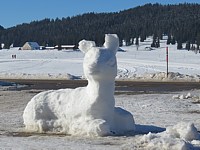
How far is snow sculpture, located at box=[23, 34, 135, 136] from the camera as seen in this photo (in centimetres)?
1461

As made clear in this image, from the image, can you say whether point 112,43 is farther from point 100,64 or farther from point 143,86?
point 143,86

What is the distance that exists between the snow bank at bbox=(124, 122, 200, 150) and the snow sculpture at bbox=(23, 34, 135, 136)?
1810mm

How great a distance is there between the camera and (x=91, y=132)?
14250mm

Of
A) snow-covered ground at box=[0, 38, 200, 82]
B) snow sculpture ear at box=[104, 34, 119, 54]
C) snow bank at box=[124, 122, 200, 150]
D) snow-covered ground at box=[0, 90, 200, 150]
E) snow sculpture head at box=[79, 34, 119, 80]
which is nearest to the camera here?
snow bank at box=[124, 122, 200, 150]

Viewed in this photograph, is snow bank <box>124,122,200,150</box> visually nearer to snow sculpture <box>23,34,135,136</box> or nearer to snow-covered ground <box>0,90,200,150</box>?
snow-covered ground <box>0,90,200,150</box>

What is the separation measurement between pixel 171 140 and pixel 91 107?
3.46 meters

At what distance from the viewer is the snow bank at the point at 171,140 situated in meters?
11.7

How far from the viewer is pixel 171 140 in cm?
1198

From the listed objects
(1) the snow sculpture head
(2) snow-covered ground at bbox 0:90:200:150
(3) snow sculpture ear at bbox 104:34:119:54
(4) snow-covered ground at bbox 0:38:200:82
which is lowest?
(4) snow-covered ground at bbox 0:38:200:82

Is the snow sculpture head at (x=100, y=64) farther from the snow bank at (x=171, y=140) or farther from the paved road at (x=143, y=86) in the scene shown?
the paved road at (x=143, y=86)

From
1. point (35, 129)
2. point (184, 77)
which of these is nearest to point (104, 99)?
Result: point (35, 129)

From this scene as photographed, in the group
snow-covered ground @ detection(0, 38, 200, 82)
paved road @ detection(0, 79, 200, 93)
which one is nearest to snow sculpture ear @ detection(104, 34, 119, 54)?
paved road @ detection(0, 79, 200, 93)

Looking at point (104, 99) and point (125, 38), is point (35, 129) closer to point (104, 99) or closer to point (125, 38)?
point (104, 99)

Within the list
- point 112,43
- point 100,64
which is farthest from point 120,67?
point 100,64
